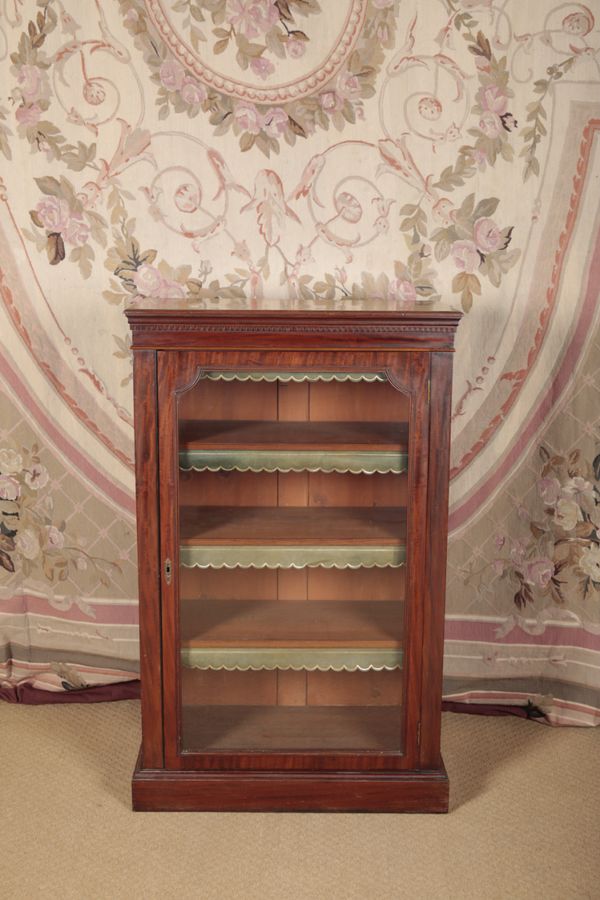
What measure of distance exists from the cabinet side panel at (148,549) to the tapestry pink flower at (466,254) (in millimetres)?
910

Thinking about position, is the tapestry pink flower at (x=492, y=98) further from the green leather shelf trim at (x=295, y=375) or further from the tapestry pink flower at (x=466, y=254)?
the green leather shelf trim at (x=295, y=375)

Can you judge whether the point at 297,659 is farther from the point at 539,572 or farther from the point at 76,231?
the point at 76,231

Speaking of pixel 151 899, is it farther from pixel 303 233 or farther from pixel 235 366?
pixel 303 233

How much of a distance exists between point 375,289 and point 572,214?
0.54 meters

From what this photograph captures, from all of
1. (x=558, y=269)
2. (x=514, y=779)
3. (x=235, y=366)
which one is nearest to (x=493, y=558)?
(x=514, y=779)

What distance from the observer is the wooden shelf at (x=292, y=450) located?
1983mm

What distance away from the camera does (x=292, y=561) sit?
206cm

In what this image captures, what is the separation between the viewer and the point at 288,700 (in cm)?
223

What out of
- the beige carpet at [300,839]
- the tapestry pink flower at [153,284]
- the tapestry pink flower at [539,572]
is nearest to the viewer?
the beige carpet at [300,839]

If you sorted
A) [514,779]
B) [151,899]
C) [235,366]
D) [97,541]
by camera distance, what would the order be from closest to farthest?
[151,899] < [235,366] < [514,779] < [97,541]

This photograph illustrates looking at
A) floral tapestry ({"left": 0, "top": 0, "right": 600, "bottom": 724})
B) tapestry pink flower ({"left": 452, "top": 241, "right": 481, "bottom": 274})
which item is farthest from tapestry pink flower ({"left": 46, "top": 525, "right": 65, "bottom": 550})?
tapestry pink flower ({"left": 452, "top": 241, "right": 481, "bottom": 274})

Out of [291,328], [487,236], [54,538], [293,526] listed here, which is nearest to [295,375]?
[291,328]

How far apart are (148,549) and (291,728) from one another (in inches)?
22.9

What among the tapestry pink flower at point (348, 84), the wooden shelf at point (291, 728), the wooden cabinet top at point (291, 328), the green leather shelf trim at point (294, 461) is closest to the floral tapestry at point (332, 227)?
the tapestry pink flower at point (348, 84)
